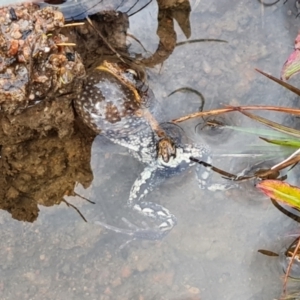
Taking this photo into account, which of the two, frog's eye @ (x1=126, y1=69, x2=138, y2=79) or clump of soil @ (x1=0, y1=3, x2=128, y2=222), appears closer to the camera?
clump of soil @ (x1=0, y1=3, x2=128, y2=222)

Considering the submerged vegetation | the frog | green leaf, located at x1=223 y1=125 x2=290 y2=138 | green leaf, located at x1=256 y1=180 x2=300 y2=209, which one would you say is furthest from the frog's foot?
green leaf, located at x1=256 y1=180 x2=300 y2=209

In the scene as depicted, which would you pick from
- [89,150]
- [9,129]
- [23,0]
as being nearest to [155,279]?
[89,150]

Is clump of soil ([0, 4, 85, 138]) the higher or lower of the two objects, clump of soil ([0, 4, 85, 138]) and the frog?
the higher

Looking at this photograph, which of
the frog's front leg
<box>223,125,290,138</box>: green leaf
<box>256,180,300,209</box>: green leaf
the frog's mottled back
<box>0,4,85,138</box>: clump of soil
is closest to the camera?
<box>256,180,300,209</box>: green leaf

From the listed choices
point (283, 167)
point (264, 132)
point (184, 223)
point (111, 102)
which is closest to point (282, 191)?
point (283, 167)

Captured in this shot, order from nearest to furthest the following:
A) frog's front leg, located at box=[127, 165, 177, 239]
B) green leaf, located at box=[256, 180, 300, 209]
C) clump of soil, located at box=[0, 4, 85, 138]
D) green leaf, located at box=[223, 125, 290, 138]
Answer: green leaf, located at box=[256, 180, 300, 209]
clump of soil, located at box=[0, 4, 85, 138]
green leaf, located at box=[223, 125, 290, 138]
frog's front leg, located at box=[127, 165, 177, 239]

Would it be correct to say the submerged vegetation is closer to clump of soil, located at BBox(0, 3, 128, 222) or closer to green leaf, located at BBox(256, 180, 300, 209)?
green leaf, located at BBox(256, 180, 300, 209)

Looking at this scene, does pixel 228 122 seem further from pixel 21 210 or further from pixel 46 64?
pixel 21 210
